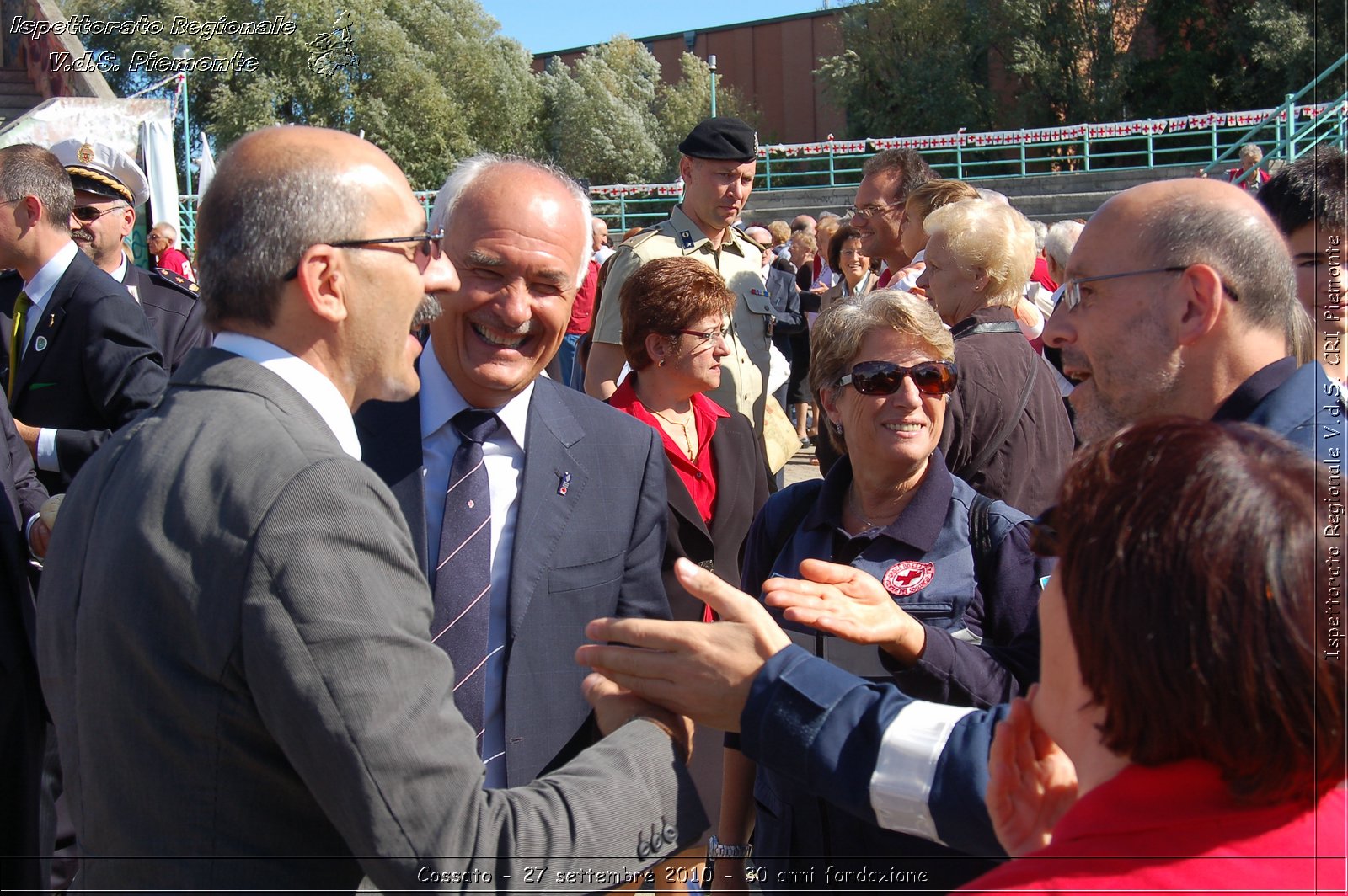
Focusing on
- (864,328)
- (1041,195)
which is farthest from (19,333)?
(1041,195)

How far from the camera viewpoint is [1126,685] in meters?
1.15

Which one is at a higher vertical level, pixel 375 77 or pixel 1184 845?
pixel 375 77

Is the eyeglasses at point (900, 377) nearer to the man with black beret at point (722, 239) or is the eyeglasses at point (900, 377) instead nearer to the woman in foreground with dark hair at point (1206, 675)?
the woman in foreground with dark hair at point (1206, 675)

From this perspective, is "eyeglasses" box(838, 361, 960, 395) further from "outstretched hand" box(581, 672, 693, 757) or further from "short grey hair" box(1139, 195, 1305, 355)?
"outstretched hand" box(581, 672, 693, 757)

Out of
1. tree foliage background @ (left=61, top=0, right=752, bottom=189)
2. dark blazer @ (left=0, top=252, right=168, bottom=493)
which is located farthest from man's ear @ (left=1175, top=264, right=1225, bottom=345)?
tree foliage background @ (left=61, top=0, right=752, bottom=189)

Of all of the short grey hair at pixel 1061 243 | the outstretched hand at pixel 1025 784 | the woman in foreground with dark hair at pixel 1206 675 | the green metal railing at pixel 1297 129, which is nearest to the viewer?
the woman in foreground with dark hair at pixel 1206 675

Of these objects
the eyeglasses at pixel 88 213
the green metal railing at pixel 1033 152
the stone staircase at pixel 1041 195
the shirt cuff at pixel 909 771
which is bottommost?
the shirt cuff at pixel 909 771

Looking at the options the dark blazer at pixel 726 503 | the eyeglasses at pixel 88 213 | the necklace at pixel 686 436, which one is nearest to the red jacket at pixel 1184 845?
the dark blazer at pixel 726 503

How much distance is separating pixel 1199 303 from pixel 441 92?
33.2 meters

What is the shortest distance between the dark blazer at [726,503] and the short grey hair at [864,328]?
518 millimetres

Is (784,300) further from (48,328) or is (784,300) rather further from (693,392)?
(48,328)

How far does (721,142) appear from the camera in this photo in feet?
17.0

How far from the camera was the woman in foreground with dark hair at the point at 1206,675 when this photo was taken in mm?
1094

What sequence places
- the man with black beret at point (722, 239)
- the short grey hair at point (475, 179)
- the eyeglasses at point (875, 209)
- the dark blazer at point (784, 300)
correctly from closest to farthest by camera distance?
the short grey hair at point (475, 179), the man with black beret at point (722, 239), the eyeglasses at point (875, 209), the dark blazer at point (784, 300)
